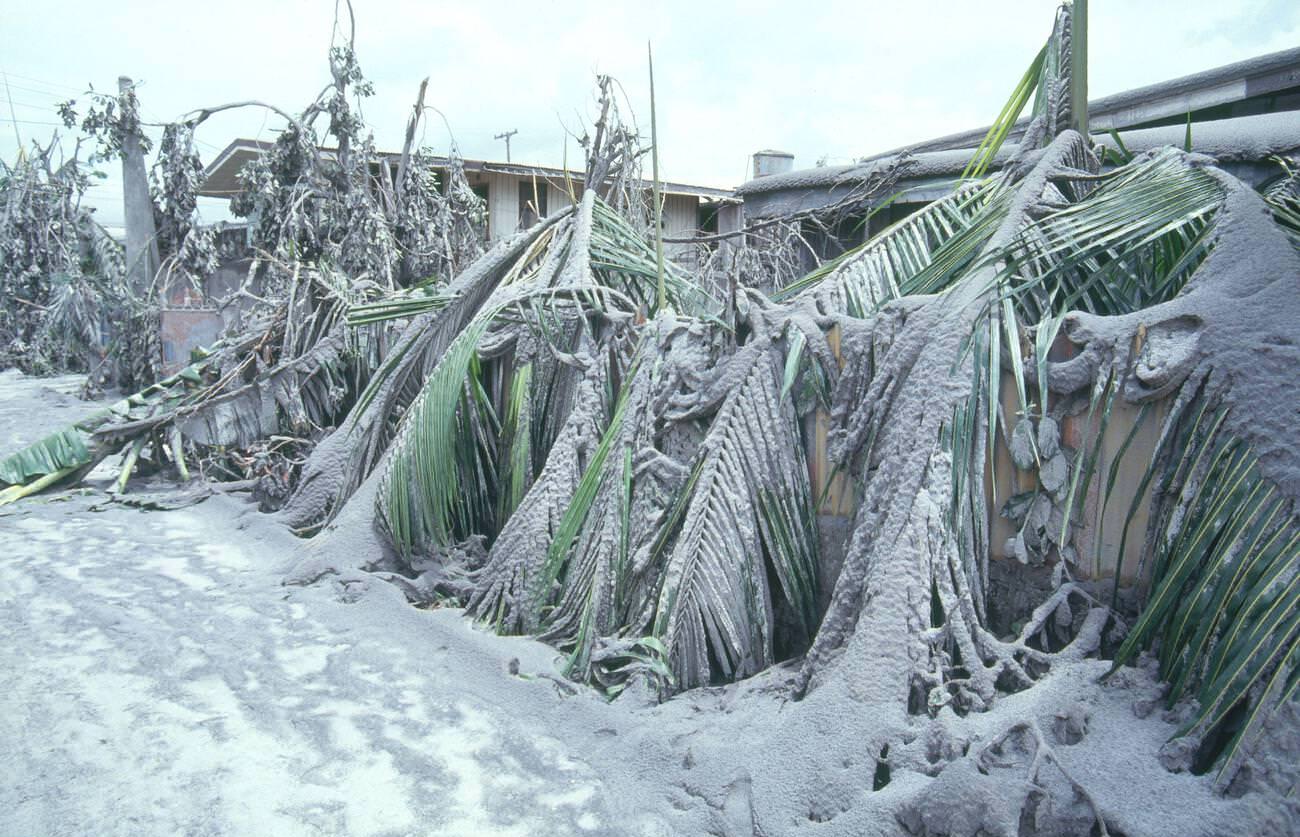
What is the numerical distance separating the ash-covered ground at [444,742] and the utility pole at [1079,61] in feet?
7.30

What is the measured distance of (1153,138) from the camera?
520 centimetres

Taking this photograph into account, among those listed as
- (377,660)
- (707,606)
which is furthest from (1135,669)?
(377,660)

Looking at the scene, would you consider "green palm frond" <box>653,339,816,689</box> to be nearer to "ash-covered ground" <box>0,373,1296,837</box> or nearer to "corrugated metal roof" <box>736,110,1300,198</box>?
"ash-covered ground" <box>0,373,1296,837</box>

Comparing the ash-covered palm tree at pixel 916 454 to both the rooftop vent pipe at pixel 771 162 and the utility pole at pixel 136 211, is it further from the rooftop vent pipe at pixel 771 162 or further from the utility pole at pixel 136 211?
the utility pole at pixel 136 211

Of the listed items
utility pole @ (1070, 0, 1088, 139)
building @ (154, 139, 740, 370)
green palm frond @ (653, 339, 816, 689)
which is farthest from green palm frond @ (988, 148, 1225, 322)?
building @ (154, 139, 740, 370)

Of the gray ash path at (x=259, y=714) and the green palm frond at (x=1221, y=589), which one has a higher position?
the green palm frond at (x=1221, y=589)

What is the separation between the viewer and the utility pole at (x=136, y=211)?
1194 cm

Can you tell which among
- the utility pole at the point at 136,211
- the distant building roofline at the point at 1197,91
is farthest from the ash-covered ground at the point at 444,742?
the utility pole at the point at 136,211

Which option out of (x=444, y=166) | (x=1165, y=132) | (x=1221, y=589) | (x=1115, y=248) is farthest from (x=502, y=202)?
(x=1221, y=589)

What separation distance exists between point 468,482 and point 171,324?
699cm

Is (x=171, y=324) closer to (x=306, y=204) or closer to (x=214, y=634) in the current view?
(x=306, y=204)

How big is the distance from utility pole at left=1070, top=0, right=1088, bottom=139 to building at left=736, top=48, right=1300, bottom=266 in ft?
5.43

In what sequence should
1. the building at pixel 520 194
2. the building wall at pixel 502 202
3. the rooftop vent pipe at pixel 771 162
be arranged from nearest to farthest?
1. the rooftop vent pipe at pixel 771 162
2. the building at pixel 520 194
3. the building wall at pixel 502 202

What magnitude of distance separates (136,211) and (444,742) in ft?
41.9
